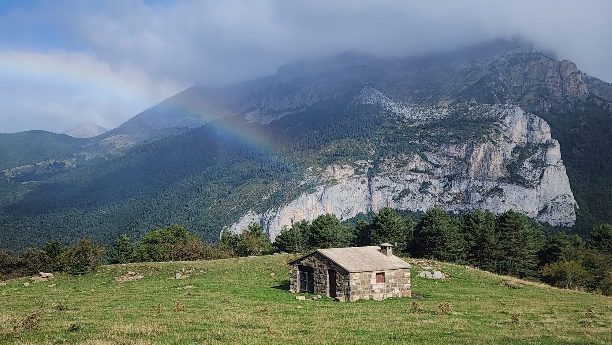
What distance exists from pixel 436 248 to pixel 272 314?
6173 centimetres

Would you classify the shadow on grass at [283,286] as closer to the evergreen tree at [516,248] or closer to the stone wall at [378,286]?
the stone wall at [378,286]

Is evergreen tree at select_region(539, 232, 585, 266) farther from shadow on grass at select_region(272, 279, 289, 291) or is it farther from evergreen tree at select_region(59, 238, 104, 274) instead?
evergreen tree at select_region(59, 238, 104, 274)

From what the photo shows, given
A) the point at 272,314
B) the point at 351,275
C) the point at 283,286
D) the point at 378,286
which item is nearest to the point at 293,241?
the point at 283,286

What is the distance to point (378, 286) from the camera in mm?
41062

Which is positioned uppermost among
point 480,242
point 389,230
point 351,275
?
point 389,230

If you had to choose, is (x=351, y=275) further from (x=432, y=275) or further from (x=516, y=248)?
(x=516, y=248)

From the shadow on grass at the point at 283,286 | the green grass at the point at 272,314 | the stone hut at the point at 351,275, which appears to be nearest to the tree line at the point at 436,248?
the green grass at the point at 272,314

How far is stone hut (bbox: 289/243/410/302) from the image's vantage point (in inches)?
1570

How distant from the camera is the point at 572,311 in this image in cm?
3456

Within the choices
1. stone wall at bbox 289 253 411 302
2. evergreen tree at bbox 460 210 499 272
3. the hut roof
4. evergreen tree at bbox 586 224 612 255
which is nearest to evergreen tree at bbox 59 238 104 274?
stone wall at bbox 289 253 411 302

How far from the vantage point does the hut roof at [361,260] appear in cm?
4069

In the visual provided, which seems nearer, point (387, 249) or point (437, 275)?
point (387, 249)

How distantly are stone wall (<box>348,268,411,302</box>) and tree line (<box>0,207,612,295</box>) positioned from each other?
1060 inches

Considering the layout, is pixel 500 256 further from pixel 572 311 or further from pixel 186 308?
pixel 186 308
